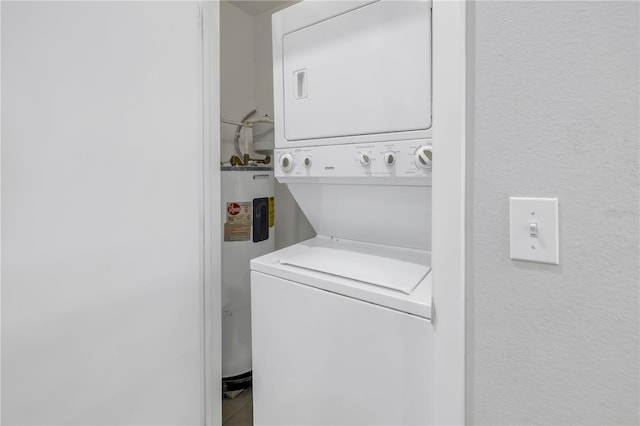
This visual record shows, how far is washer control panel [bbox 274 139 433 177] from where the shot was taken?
1.19 m

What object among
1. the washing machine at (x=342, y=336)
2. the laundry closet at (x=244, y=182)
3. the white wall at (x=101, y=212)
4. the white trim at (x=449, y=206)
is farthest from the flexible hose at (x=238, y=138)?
the white trim at (x=449, y=206)

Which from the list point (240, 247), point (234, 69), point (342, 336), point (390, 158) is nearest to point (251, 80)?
point (234, 69)

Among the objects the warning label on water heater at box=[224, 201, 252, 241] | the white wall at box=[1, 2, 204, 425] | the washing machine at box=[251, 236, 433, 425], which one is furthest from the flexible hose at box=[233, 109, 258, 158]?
the washing machine at box=[251, 236, 433, 425]

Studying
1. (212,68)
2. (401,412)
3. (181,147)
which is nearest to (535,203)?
(401,412)

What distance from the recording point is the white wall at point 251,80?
2578mm

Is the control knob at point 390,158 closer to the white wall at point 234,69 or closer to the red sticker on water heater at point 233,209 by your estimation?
the red sticker on water heater at point 233,209

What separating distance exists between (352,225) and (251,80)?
1908 mm

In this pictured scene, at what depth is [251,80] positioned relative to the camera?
284cm

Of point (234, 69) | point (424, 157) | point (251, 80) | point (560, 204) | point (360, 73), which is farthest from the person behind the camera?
point (251, 80)

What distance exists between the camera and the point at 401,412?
1062mm

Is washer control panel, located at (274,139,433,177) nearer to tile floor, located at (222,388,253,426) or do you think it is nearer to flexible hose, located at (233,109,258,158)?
flexible hose, located at (233,109,258,158)

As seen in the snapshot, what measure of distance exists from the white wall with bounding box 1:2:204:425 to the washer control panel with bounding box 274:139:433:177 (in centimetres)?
44

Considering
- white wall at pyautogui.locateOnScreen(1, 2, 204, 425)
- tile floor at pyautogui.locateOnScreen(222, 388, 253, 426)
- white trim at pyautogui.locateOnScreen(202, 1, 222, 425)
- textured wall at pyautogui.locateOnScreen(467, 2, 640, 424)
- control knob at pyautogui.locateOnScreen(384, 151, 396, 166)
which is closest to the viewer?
textured wall at pyautogui.locateOnScreen(467, 2, 640, 424)

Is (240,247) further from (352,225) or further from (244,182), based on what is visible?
(352,225)
